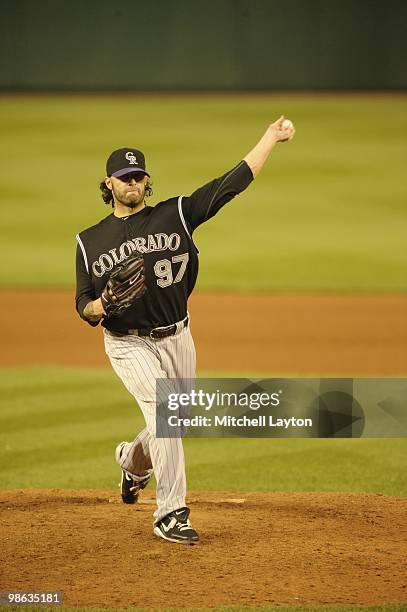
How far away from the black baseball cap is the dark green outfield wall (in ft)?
58.2

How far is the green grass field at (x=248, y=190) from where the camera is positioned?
15727 millimetres

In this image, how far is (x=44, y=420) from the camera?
27.1 ft

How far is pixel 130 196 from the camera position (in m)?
5.20

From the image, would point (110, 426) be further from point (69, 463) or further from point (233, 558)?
point (233, 558)

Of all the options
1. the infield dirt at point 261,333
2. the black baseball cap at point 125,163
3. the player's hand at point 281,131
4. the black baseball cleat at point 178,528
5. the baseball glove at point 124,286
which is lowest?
the black baseball cleat at point 178,528

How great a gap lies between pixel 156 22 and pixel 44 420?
619 inches

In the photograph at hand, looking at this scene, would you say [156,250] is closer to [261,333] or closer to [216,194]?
[216,194]

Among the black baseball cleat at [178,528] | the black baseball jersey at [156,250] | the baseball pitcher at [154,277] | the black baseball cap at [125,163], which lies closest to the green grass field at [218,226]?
the black baseball cleat at [178,528]

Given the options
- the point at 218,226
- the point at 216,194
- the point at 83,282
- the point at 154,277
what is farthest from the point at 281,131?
the point at 218,226

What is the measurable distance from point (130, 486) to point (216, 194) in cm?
170

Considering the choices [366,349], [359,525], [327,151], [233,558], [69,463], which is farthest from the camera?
[327,151]

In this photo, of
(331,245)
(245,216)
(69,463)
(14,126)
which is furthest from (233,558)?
(14,126)

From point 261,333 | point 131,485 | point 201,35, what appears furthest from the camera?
point 201,35

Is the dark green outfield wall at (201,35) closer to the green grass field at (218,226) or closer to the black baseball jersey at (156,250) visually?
the green grass field at (218,226)
